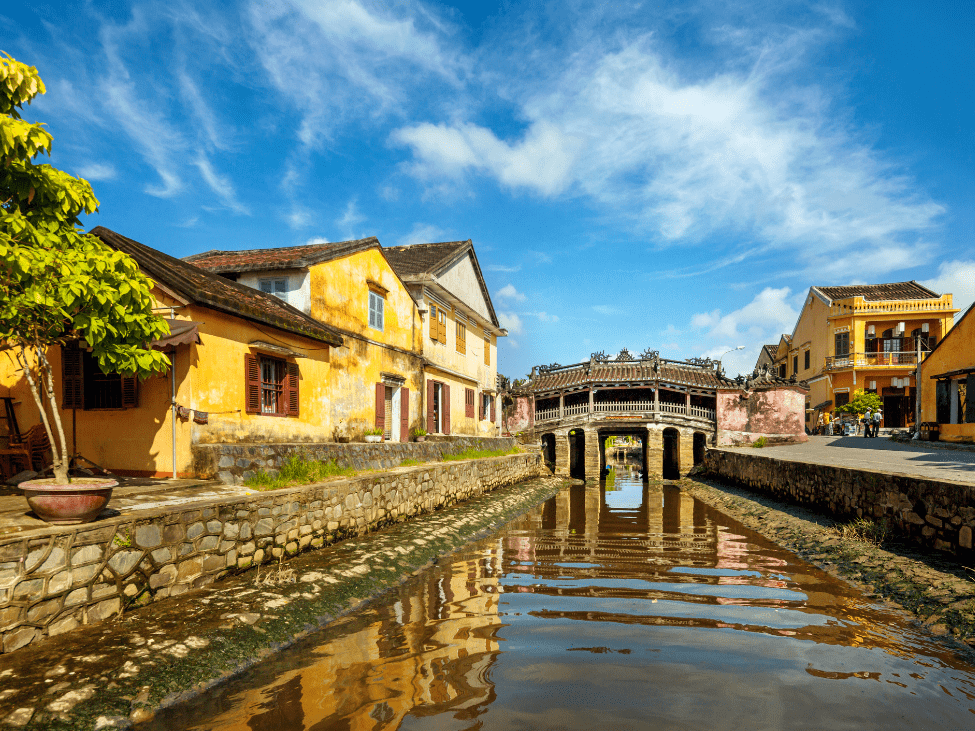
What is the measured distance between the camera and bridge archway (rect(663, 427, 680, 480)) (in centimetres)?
3575

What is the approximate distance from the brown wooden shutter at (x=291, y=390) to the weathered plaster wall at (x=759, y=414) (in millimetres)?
28889

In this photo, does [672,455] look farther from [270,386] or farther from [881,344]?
[270,386]

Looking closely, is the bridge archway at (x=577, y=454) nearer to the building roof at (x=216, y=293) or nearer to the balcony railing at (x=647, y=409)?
the balcony railing at (x=647, y=409)

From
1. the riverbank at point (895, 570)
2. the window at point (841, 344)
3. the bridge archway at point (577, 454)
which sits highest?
the window at point (841, 344)

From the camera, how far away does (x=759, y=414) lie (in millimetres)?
34688

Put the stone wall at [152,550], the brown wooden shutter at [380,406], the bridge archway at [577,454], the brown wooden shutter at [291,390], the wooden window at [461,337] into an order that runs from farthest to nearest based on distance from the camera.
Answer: the bridge archway at [577,454] → the wooden window at [461,337] → the brown wooden shutter at [380,406] → the brown wooden shutter at [291,390] → the stone wall at [152,550]

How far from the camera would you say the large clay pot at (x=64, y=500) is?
5.47 metres

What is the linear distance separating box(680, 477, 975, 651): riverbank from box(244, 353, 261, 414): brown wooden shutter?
34.1 feet

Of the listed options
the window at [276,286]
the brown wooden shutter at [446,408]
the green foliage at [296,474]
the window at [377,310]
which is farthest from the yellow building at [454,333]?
the green foliage at [296,474]

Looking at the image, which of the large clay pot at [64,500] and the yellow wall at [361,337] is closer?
the large clay pot at [64,500]

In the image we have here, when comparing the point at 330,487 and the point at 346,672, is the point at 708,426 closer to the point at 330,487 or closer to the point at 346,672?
the point at 330,487

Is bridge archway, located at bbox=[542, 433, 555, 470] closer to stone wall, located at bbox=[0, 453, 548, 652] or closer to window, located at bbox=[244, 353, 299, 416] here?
window, located at bbox=[244, 353, 299, 416]

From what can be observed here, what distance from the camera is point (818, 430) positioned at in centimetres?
3669

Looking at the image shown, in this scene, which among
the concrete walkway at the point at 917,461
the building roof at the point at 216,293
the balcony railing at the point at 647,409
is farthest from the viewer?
the balcony railing at the point at 647,409
